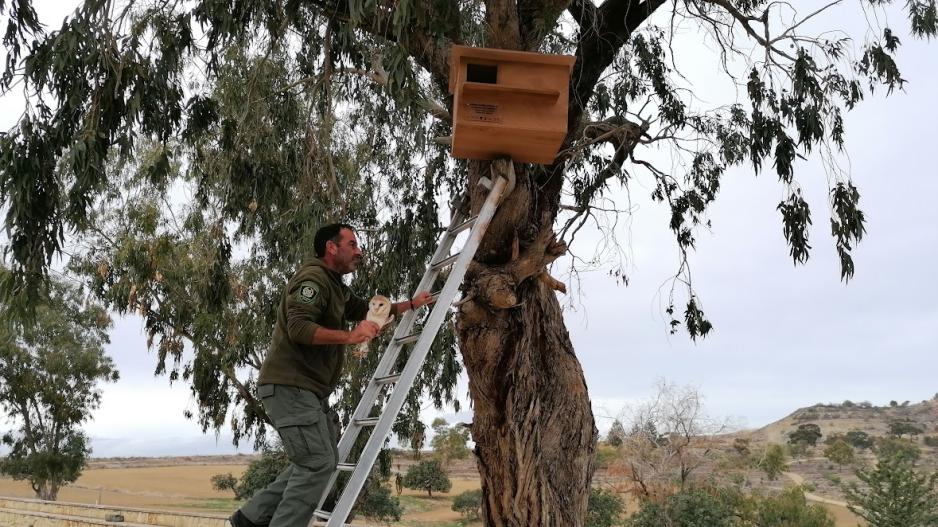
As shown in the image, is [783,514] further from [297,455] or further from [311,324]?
[311,324]

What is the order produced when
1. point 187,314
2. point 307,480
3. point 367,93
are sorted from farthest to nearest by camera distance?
point 187,314 < point 367,93 < point 307,480

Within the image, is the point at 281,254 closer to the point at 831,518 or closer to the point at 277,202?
the point at 277,202

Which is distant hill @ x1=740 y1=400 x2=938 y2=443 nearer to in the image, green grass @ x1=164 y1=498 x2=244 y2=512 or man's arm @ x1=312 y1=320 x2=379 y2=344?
green grass @ x1=164 y1=498 x2=244 y2=512

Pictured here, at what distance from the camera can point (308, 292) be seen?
3.08m

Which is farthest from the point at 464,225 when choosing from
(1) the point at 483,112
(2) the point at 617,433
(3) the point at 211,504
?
(3) the point at 211,504

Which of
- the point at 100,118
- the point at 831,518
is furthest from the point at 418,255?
the point at 831,518

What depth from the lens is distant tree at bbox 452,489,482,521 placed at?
18016mm

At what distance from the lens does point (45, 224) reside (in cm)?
409

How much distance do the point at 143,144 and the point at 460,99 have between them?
412 inches

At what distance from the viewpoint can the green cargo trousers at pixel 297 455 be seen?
3.03m

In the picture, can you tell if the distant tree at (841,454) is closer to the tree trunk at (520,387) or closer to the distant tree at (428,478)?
the distant tree at (428,478)

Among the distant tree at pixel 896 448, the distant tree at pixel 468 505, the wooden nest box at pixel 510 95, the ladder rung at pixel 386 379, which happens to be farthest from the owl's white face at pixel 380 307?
the distant tree at pixel 896 448

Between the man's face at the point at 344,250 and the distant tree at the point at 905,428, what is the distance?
28.2 metres

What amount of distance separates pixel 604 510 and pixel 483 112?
43.3 ft
